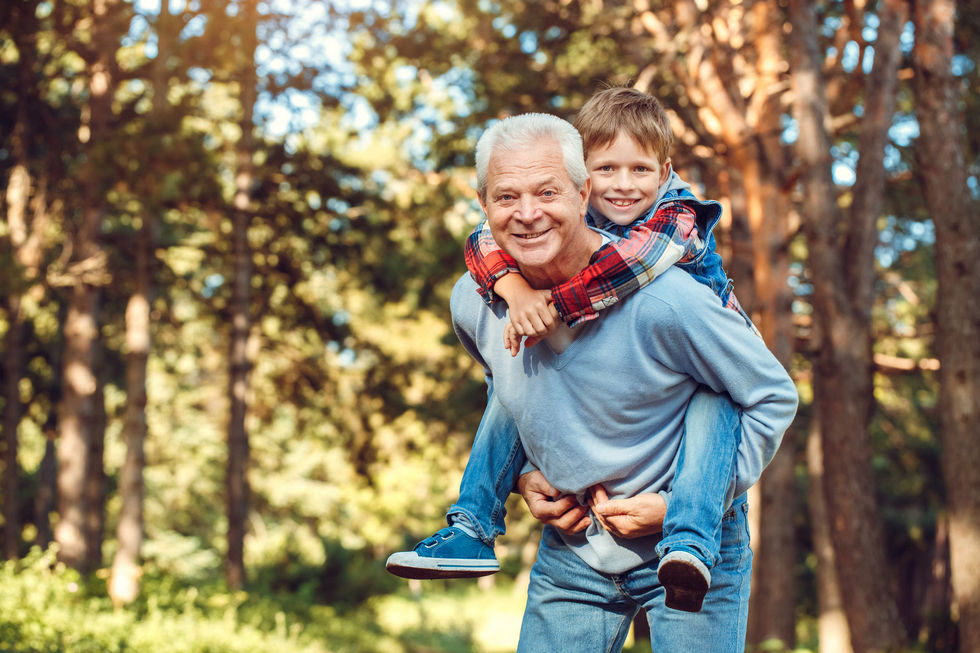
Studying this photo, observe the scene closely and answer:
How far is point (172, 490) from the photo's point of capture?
108ft

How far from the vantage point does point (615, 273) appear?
2.29 meters

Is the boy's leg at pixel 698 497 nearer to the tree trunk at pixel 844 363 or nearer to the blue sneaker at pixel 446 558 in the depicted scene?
the blue sneaker at pixel 446 558

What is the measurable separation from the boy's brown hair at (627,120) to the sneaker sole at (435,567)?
1.21 meters

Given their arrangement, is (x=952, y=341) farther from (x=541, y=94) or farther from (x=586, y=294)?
(x=541, y=94)

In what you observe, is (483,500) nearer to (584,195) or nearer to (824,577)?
(584,195)

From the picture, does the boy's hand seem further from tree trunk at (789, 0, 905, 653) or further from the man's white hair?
tree trunk at (789, 0, 905, 653)

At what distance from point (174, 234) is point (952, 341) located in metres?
15.4

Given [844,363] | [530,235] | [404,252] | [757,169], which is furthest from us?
[404,252]

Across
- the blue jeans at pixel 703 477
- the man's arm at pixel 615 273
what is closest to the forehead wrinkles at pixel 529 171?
the man's arm at pixel 615 273

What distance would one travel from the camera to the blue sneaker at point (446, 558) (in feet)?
7.99

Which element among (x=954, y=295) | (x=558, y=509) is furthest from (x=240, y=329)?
(x=558, y=509)

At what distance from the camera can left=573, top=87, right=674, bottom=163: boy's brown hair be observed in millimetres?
2682

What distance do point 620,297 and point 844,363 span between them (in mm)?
6684

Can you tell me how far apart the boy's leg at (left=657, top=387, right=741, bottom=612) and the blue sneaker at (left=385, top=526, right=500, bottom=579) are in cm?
55
